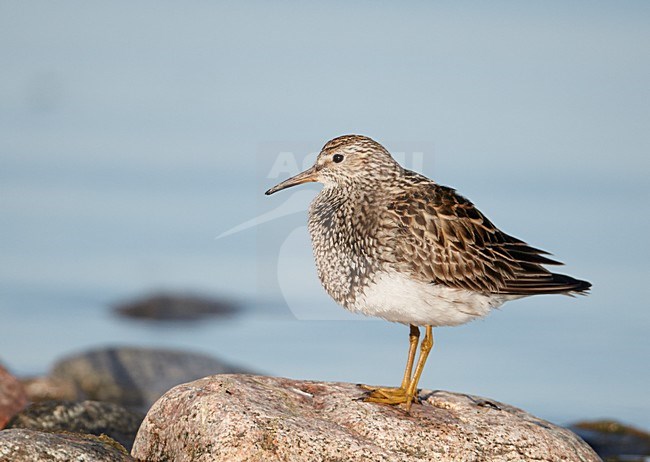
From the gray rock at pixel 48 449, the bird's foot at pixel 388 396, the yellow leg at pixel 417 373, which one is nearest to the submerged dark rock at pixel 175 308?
the bird's foot at pixel 388 396

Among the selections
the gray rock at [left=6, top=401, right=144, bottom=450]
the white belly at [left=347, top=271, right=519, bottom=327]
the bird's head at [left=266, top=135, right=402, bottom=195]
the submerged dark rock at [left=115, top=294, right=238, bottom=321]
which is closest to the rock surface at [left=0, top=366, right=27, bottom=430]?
the gray rock at [left=6, top=401, right=144, bottom=450]

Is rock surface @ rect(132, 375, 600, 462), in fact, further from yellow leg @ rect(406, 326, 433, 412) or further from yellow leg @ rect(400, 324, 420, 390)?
yellow leg @ rect(400, 324, 420, 390)

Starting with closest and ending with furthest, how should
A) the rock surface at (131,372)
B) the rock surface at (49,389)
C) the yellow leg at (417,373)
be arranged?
the yellow leg at (417,373) → the rock surface at (49,389) → the rock surface at (131,372)

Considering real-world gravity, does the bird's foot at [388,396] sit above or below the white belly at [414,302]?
below

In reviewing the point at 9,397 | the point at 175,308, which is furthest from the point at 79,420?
the point at 175,308

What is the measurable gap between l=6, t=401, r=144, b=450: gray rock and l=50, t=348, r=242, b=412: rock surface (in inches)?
124

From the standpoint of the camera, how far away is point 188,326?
59.8 feet

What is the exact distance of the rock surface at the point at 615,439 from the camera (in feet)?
39.9

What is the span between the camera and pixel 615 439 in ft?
40.9

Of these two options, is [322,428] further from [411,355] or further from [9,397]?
[9,397]

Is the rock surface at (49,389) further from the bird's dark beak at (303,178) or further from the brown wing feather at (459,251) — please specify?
the brown wing feather at (459,251)

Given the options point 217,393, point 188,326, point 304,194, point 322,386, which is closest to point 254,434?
point 217,393

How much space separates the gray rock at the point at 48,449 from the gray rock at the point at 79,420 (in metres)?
1.67

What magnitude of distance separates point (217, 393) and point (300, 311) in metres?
8.75
